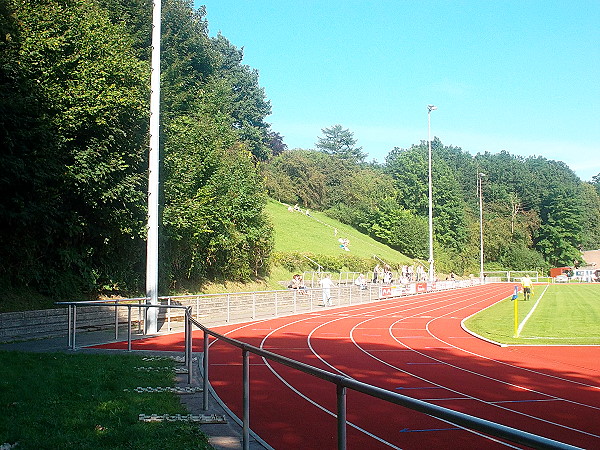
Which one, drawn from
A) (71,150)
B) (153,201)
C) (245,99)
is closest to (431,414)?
(153,201)

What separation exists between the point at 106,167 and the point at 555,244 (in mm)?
98915

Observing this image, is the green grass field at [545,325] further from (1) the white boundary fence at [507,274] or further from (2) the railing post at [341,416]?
(1) the white boundary fence at [507,274]

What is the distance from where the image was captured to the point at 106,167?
20609 mm

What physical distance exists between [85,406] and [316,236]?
5888 centimetres

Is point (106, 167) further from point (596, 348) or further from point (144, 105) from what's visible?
point (596, 348)

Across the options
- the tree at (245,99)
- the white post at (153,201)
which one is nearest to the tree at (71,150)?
the white post at (153,201)

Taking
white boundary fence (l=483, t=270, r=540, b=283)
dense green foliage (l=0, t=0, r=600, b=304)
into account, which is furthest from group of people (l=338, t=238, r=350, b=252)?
white boundary fence (l=483, t=270, r=540, b=283)

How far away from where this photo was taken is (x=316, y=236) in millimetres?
66688

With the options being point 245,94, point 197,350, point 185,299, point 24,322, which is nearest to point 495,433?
point 197,350

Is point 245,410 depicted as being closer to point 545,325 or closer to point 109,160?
point 109,160

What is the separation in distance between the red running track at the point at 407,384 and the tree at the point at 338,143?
395 feet

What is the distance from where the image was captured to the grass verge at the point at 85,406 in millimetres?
6391

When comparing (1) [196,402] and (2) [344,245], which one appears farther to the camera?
(2) [344,245]

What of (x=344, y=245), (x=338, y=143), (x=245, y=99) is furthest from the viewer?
(x=338, y=143)
